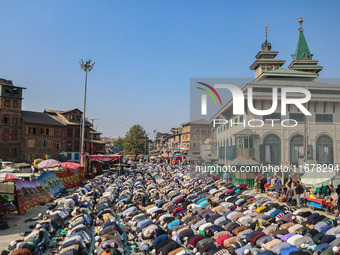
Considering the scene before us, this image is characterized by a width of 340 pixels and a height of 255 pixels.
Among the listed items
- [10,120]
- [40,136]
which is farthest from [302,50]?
[10,120]

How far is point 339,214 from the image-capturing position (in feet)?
54.9

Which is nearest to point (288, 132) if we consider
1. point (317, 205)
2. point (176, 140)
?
point (317, 205)

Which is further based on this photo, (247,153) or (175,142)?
(175,142)

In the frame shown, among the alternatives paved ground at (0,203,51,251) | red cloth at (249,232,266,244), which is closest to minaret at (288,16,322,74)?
red cloth at (249,232,266,244)

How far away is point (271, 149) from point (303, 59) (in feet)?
96.7

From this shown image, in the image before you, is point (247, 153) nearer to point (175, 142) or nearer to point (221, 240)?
point (221, 240)

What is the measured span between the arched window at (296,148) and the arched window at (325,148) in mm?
1695

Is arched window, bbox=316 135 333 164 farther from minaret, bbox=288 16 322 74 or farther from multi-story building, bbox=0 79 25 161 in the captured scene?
multi-story building, bbox=0 79 25 161

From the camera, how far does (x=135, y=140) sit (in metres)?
88.7

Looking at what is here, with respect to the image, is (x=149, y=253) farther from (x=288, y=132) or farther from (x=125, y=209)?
(x=288, y=132)

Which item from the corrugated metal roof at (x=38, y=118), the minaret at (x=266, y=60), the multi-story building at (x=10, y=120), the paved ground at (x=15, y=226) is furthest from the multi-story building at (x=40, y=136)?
the minaret at (x=266, y=60)

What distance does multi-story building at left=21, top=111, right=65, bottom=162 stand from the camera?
4968 cm

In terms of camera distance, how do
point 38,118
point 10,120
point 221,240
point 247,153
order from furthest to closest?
point 38,118 → point 10,120 → point 247,153 → point 221,240

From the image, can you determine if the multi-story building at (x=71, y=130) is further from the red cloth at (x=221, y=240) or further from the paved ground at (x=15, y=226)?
the red cloth at (x=221, y=240)
